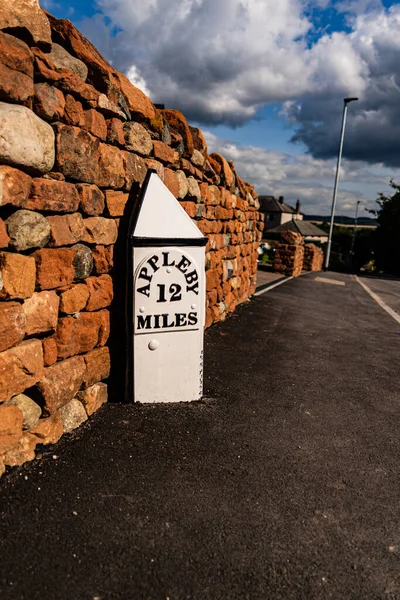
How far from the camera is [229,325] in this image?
679 cm

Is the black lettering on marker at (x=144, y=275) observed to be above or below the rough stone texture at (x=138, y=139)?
below

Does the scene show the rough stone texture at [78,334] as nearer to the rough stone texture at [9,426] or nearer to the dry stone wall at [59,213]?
the dry stone wall at [59,213]

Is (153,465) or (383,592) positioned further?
(153,465)

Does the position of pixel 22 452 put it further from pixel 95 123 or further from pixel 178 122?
pixel 178 122

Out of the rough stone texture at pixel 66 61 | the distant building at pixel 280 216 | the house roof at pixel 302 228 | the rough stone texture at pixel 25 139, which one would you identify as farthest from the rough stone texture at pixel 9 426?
the distant building at pixel 280 216

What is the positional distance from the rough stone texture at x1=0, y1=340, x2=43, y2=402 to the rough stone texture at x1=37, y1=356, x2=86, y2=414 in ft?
0.31

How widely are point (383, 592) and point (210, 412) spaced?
1871mm

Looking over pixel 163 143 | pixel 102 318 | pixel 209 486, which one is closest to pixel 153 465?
pixel 209 486

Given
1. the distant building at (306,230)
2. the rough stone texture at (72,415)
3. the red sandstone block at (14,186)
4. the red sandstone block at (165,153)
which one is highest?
the red sandstone block at (165,153)

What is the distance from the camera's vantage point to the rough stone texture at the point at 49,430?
2825 millimetres

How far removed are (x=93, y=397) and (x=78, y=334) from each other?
0.56 meters

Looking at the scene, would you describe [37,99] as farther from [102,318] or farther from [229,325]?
[229,325]

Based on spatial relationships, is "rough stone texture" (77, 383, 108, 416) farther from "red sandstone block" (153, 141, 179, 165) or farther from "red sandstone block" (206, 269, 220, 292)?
"red sandstone block" (206, 269, 220, 292)

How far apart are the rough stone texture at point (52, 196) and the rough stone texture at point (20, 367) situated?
838mm
